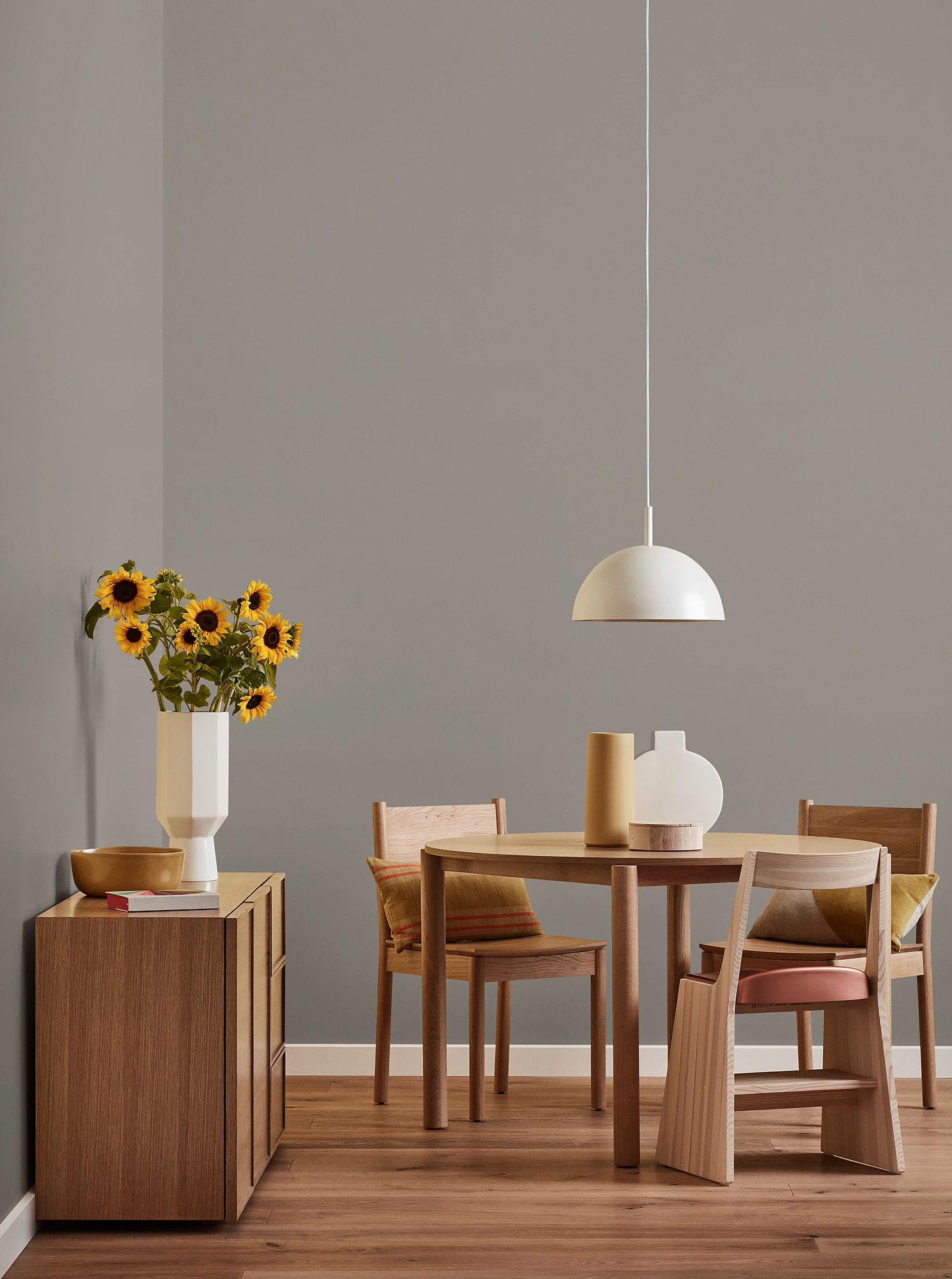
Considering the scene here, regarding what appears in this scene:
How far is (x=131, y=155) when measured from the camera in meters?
3.83

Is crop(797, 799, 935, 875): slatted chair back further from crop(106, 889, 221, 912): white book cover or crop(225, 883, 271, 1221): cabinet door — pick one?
crop(106, 889, 221, 912): white book cover

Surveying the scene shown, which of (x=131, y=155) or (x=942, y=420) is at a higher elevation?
(x=131, y=155)

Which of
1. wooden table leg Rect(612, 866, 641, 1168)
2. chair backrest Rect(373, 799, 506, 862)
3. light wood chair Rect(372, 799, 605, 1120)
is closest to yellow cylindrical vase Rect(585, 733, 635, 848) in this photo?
wooden table leg Rect(612, 866, 641, 1168)

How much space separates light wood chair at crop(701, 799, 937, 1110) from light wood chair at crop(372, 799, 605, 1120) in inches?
13.2

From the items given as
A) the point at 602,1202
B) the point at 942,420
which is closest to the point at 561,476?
the point at 942,420

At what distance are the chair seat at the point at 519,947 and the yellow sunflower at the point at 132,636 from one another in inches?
43.1

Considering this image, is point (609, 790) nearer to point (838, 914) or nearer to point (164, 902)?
point (838, 914)

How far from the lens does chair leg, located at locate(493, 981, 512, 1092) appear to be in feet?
12.7

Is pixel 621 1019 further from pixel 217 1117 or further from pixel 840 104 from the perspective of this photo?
pixel 840 104

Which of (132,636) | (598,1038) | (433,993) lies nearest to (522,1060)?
(598,1038)

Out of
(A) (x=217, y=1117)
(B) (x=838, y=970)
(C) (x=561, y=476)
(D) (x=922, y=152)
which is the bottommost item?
(A) (x=217, y=1117)

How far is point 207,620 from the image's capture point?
322 centimetres

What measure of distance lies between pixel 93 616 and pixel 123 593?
0.33 feet

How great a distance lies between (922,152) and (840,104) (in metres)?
0.29
